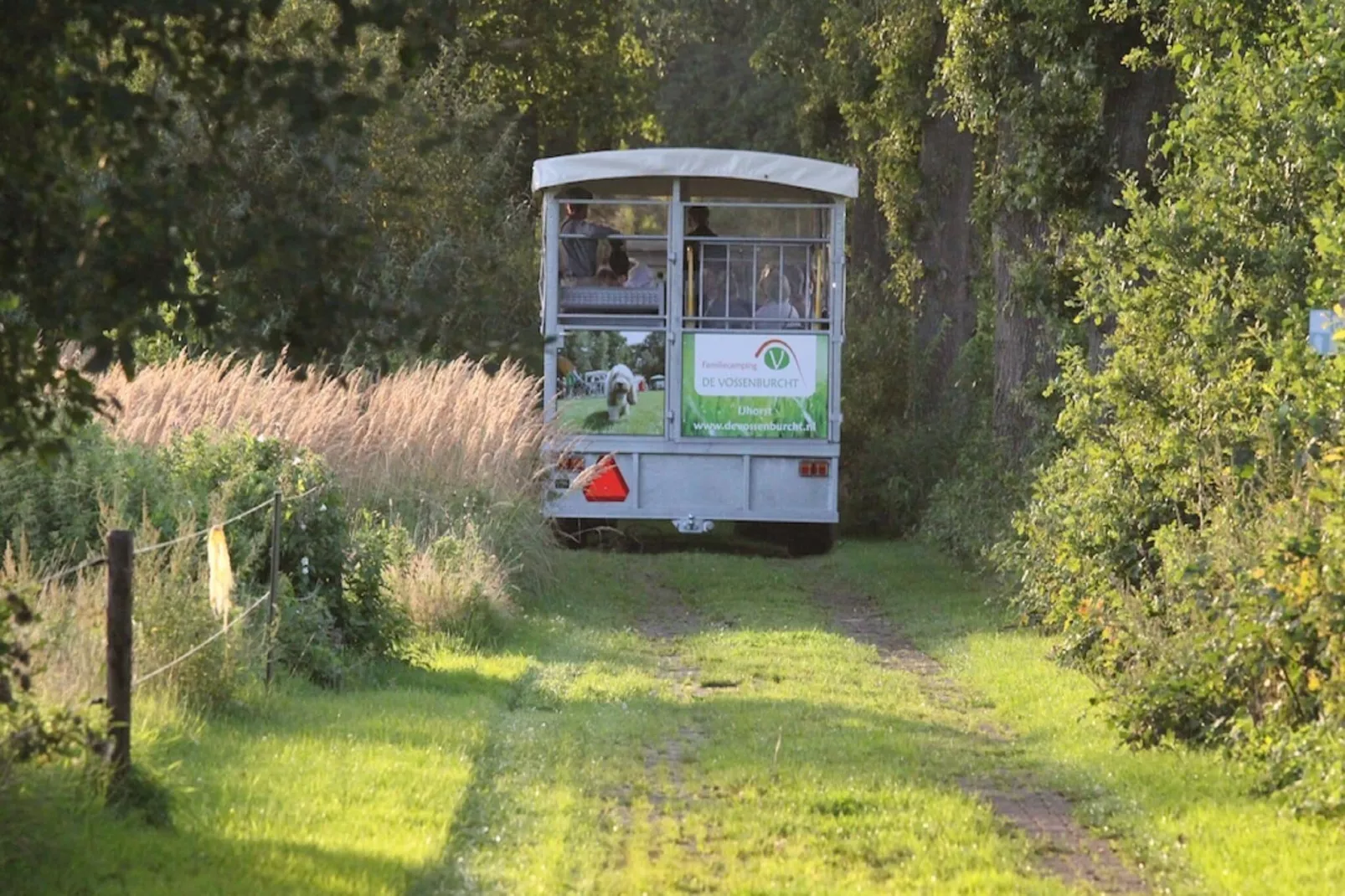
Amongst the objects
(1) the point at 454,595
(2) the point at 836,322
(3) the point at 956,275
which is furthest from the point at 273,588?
(3) the point at 956,275

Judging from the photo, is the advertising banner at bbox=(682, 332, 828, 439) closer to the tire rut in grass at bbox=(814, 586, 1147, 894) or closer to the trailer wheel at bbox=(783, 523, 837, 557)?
the trailer wheel at bbox=(783, 523, 837, 557)

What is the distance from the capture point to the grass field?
279 inches

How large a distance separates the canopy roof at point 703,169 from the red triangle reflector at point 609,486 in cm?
280

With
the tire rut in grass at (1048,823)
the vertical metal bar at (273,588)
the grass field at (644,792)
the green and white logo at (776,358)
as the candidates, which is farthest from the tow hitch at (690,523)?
the vertical metal bar at (273,588)

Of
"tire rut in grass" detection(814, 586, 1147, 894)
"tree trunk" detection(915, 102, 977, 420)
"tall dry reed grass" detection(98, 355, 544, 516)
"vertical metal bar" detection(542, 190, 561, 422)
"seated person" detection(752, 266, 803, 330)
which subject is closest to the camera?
"tire rut in grass" detection(814, 586, 1147, 894)

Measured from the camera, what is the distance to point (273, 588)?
1099 cm

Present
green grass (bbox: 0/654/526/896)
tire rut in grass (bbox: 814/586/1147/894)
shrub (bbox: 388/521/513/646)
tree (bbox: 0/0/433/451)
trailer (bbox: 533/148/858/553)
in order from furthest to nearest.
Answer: trailer (bbox: 533/148/858/553)
shrub (bbox: 388/521/513/646)
tire rut in grass (bbox: 814/586/1147/894)
green grass (bbox: 0/654/526/896)
tree (bbox: 0/0/433/451)

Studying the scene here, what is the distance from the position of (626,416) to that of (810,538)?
257 centimetres

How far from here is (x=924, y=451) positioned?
2553 centimetres

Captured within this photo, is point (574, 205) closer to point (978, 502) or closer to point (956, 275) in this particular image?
point (978, 502)

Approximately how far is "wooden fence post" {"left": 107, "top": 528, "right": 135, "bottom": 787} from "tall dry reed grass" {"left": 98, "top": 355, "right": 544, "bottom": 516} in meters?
6.28

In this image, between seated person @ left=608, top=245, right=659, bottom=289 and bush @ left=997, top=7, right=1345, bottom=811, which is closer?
bush @ left=997, top=7, right=1345, bottom=811

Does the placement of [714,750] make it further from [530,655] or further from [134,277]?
[134,277]

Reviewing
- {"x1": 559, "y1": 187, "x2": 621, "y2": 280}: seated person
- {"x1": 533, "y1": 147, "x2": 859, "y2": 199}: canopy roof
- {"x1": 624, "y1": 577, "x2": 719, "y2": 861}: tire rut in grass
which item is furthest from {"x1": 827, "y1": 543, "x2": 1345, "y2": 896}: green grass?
{"x1": 559, "y1": 187, "x2": 621, "y2": 280}: seated person
